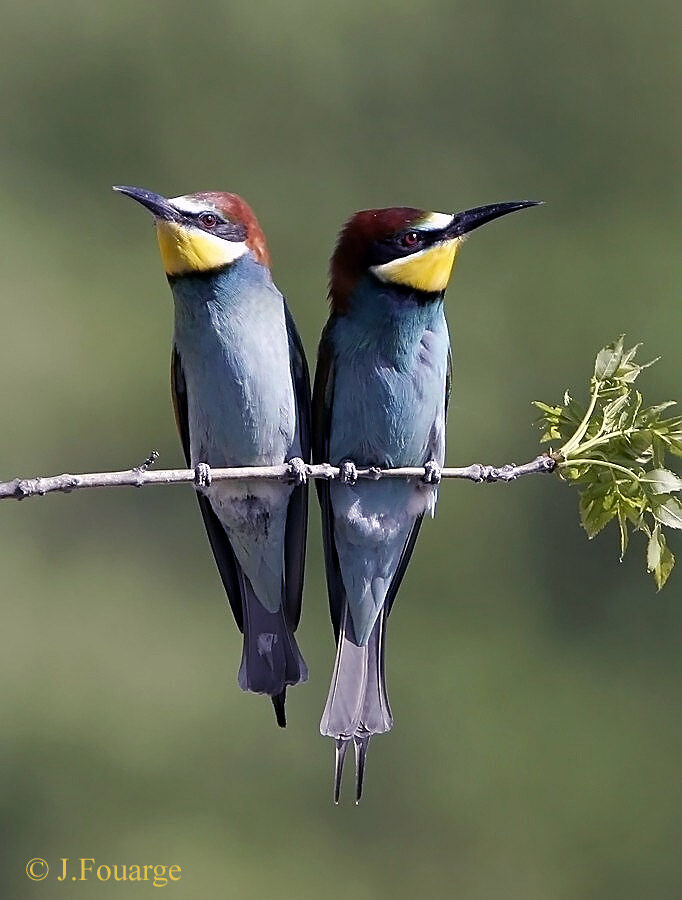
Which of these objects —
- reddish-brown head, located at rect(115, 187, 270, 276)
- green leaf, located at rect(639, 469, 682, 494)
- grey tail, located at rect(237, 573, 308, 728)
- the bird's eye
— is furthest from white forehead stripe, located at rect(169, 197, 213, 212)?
green leaf, located at rect(639, 469, 682, 494)

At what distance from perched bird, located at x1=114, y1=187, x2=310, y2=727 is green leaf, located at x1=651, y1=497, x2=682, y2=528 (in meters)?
0.87

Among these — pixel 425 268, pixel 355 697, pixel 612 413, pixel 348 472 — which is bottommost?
pixel 355 697

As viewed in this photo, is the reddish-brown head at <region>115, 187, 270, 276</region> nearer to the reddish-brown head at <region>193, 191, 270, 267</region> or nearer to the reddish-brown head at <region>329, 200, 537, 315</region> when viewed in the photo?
the reddish-brown head at <region>193, 191, 270, 267</region>

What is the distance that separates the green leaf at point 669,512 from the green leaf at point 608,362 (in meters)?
0.25

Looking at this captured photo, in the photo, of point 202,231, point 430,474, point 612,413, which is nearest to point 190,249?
point 202,231

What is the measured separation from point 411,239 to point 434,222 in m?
0.06

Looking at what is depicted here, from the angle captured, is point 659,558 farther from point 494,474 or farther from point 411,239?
point 411,239

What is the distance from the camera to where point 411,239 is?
3.38 metres

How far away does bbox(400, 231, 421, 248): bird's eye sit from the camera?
11.1 feet

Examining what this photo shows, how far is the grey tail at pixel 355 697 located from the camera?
3.59 meters

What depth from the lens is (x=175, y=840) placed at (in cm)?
899

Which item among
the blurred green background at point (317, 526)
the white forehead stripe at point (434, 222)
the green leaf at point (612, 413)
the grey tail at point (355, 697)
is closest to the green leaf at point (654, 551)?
the green leaf at point (612, 413)

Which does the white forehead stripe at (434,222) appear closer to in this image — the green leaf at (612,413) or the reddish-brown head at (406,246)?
the reddish-brown head at (406,246)

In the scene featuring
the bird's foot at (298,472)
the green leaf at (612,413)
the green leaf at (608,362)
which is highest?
the green leaf at (608,362)
